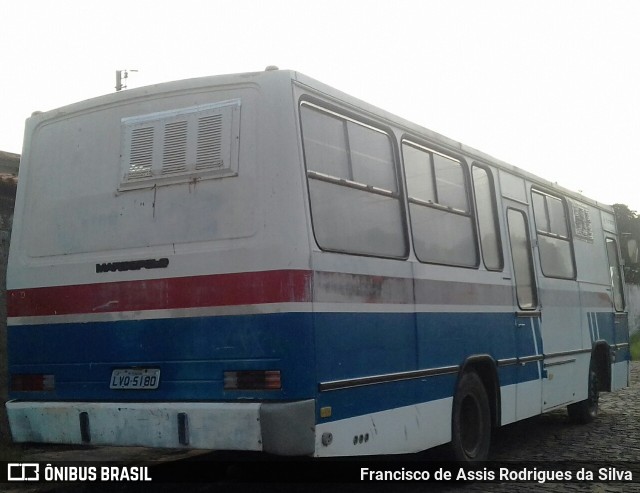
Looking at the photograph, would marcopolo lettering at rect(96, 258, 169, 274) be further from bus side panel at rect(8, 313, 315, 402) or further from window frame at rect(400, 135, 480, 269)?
window frame at rect(400, 135, 480, 269)

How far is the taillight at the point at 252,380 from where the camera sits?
554cm

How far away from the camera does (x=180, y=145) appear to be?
622cm

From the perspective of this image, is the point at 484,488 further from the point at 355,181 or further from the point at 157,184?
the point at 157,184

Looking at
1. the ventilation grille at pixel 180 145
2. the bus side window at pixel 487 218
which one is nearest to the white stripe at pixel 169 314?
the ventilation grille at pixel 180 145

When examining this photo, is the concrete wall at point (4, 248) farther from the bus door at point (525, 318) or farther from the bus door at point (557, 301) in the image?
the bus door at point (557, 301)

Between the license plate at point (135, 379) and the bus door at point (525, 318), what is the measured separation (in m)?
4.47

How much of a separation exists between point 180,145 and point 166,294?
1.11m

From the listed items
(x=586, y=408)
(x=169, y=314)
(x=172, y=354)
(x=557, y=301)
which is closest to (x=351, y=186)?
(x=169, y=314)

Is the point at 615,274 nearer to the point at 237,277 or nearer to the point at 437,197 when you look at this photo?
the point at 437,197

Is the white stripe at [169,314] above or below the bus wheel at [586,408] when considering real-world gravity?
above

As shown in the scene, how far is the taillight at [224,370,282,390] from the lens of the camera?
218 inches

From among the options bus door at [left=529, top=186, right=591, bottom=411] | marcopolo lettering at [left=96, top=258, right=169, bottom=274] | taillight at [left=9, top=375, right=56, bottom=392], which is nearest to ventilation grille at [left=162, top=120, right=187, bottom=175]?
marcopolo lettering at [left=96, top=258, right=169, bottom=274]

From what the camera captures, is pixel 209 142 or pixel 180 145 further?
pixel 180 145

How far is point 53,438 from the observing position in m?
6.31
